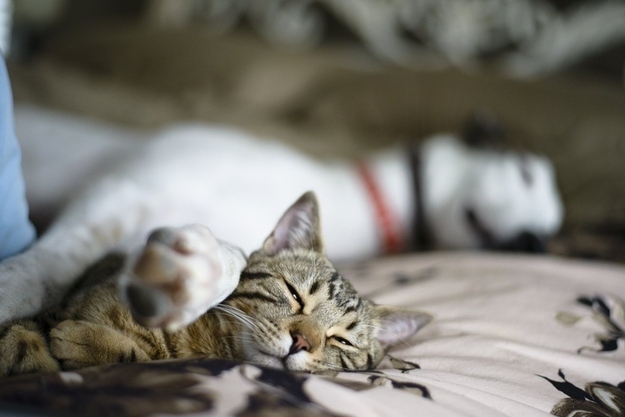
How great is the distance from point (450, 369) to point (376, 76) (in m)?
1.61

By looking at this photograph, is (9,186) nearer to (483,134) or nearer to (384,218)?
(384,218)

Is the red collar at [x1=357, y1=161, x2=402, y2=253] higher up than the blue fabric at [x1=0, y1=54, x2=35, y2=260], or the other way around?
the red collar at [x1=357, y1=161, x2=402, y2=253]

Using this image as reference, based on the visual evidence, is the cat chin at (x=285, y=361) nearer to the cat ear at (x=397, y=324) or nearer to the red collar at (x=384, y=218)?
the cat ear at (x=397, y=324)

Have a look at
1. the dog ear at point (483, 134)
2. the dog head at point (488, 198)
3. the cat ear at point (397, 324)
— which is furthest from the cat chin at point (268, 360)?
the dog ear at point (483, 134)

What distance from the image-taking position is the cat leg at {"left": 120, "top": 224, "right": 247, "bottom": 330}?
552 mm

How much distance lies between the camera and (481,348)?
0.81m

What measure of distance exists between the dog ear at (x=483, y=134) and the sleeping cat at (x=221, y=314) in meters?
1.01

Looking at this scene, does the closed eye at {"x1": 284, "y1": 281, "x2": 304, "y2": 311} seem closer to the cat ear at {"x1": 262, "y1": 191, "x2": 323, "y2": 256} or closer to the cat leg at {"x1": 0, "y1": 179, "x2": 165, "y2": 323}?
the cat ear at {"x1": 262, "y1": 191, "x2": 323, "y2": 256}

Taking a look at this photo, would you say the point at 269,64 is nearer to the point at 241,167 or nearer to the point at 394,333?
the point at 241,167

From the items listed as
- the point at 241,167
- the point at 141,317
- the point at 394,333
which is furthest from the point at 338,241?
the point at 141,317

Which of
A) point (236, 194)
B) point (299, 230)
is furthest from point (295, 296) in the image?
point (236, 194)

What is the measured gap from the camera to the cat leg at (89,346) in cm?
63

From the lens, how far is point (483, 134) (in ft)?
5.58

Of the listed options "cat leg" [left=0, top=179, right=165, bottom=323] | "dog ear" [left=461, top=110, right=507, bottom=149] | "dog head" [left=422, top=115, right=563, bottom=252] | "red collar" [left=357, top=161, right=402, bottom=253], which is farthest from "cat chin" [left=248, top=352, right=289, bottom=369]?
"dog ear" [left=461, top=110, right=507, bottom=149]
